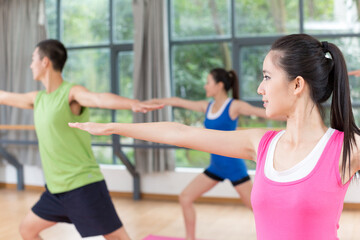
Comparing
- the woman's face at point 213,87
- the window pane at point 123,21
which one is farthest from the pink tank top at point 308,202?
the window pane at point 123,21

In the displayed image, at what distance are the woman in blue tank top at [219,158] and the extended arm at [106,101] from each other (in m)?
0.98

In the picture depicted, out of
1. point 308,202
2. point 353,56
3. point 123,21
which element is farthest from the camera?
point 123,21

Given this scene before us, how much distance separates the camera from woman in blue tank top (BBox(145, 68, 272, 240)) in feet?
11.6

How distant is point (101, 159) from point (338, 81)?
196 inches

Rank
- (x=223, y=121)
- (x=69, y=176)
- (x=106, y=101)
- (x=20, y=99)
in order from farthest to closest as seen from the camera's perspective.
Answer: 1. (x=223, y=121)
2. (x=20, y=99)
3. (x=69, y=176)
4. (x=106, y=101)

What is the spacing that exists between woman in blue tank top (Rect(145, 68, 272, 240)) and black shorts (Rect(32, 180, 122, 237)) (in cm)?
107

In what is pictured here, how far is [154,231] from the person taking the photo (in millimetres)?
4113

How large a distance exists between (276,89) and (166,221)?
3.36 metres

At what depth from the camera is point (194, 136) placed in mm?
1440

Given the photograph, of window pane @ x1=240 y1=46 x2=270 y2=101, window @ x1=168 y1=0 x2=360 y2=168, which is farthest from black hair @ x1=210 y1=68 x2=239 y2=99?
window pane @ x1=240 y1=46 x2=270 y2=101

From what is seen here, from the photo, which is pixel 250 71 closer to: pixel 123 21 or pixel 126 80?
pixel 126 80

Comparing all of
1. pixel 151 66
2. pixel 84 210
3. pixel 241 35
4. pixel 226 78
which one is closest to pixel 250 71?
pixel 241 35

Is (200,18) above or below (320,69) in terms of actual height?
above

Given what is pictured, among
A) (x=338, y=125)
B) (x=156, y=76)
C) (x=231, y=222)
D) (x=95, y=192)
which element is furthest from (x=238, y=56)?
(x=338, y=125)
